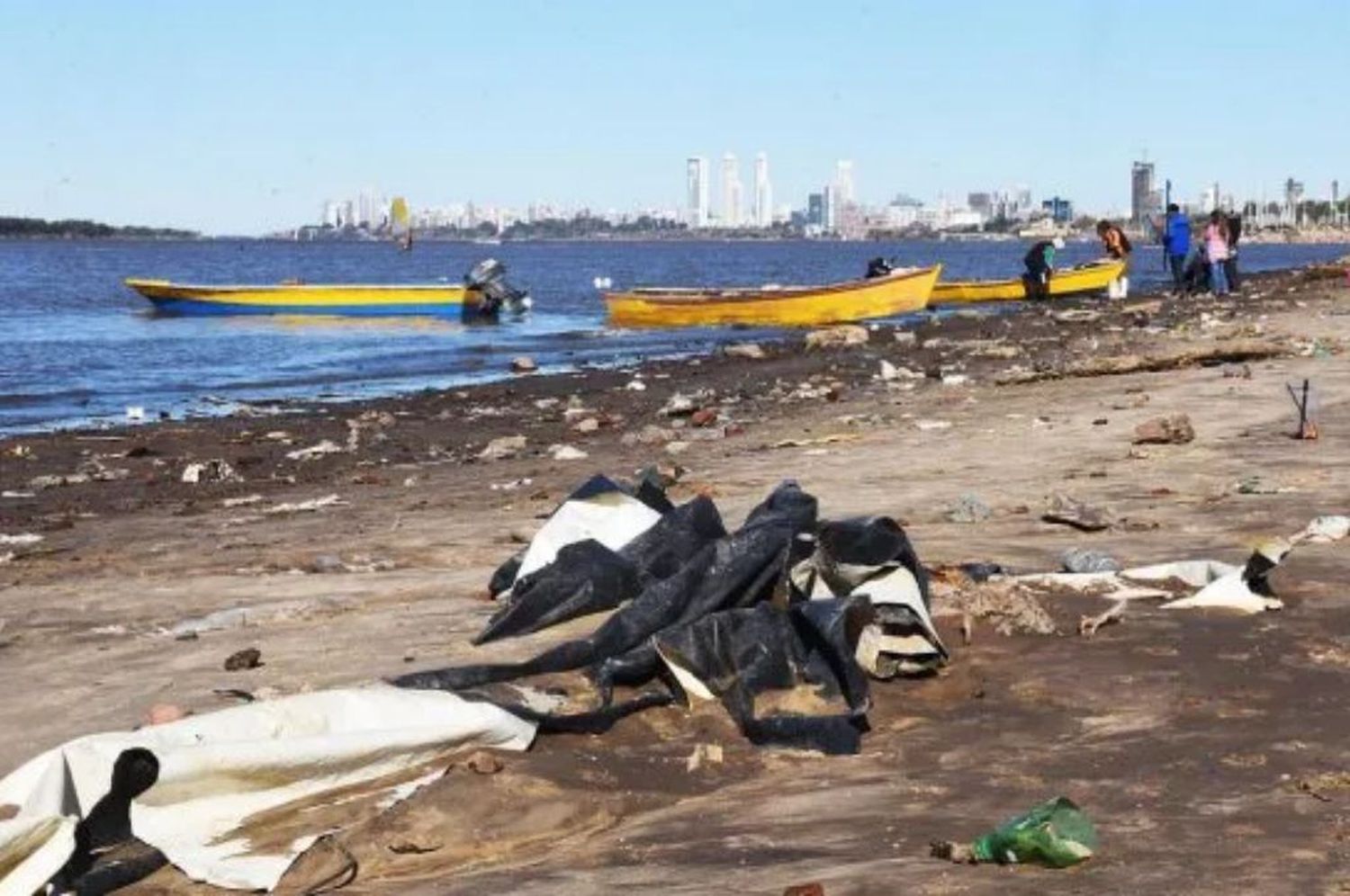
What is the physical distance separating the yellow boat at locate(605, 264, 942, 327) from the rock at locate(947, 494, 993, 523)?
27.7 m

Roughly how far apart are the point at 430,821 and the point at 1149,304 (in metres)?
30.4

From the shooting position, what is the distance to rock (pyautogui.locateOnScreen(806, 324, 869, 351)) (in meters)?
29.2

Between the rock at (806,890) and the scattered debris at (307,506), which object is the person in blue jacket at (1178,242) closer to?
the scattered debris at (307,506)

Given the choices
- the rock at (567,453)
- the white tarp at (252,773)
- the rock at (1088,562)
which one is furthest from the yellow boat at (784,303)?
the white tarp at (252,773)

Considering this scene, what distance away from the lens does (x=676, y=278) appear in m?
85.8

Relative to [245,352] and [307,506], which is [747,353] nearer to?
[245,352]

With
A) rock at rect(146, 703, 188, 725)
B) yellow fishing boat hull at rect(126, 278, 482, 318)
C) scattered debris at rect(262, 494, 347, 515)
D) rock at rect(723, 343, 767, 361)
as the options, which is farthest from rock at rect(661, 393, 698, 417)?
yellow fishing boat hull at rect(126, 278, 482, 318)

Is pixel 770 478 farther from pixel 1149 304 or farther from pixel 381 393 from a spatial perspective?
pixel 1149 304

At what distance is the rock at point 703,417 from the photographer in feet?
55.0

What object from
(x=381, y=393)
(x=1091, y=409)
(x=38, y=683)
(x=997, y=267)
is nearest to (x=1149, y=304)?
(x=381, y=393)

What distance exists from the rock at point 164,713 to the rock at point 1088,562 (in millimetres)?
3400

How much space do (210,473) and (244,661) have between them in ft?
28.8

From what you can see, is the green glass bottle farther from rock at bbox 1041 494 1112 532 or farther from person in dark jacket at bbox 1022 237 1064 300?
person in dark jacket at bbox 1022 237 1064 300

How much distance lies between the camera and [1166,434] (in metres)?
12.0
